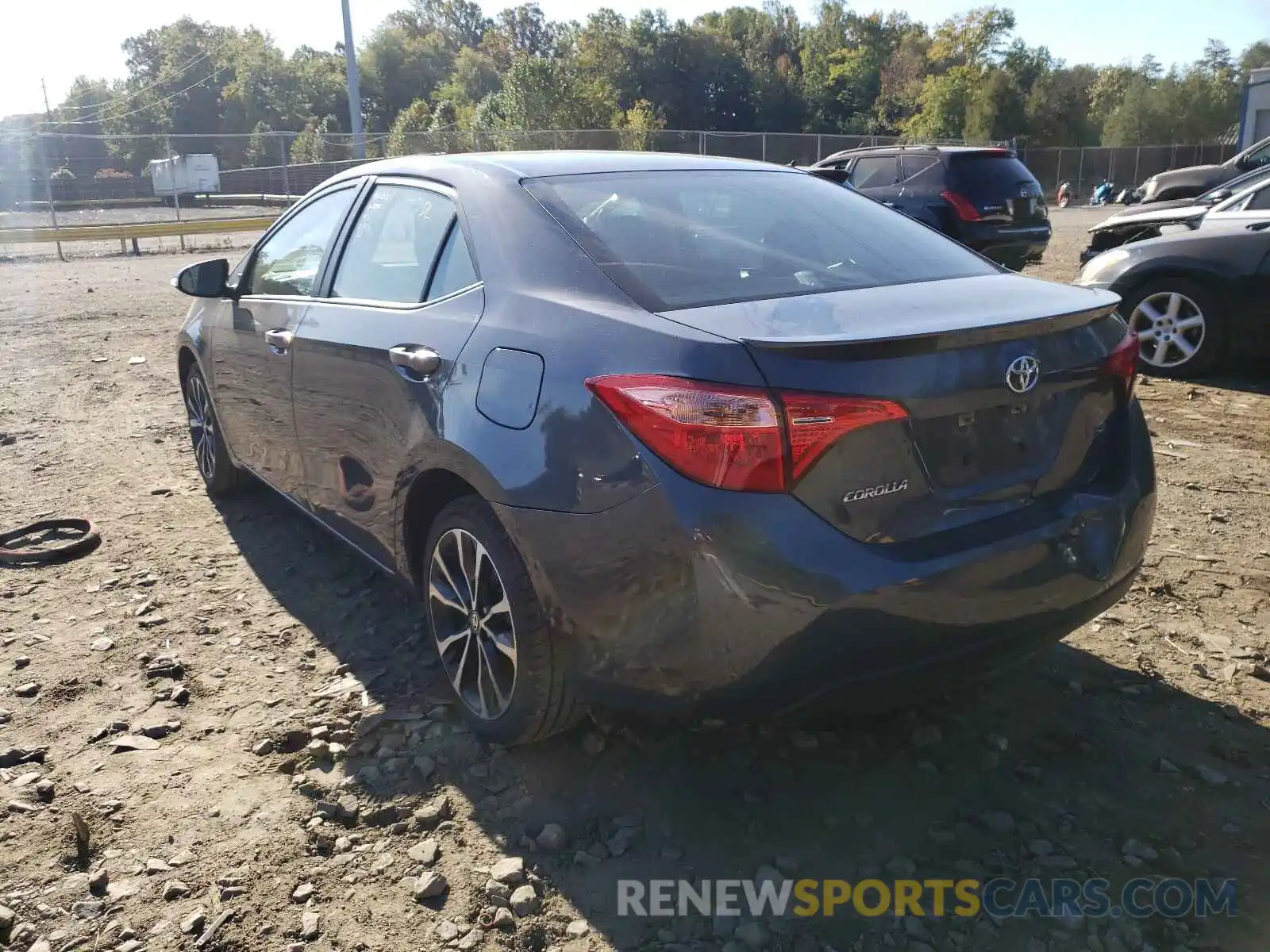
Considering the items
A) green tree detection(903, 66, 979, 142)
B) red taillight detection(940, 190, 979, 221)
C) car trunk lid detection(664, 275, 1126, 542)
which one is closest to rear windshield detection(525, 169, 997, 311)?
car trunk lid detection(664, 275, 1126, 542)

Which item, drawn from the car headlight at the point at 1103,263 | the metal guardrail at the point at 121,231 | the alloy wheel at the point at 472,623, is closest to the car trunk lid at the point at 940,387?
the alloy wheel at the point at 472,623

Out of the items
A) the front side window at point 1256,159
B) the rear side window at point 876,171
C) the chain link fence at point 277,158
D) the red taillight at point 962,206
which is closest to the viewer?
the red taillight at point 962,206

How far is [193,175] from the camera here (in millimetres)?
34844

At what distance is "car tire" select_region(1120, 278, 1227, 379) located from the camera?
279 inches

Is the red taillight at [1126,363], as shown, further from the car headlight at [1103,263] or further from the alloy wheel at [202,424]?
the car headlight at [1103,263]

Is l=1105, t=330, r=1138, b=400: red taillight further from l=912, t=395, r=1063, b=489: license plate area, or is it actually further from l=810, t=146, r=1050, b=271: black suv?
l=810, t=146, r=1050, b=271: black suv

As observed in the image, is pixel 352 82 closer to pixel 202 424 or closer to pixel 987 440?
pixel 202 424

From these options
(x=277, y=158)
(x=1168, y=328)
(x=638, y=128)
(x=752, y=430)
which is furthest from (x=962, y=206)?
(x=277, y=158)

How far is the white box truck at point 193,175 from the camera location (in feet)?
104

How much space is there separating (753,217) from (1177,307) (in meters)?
5.28

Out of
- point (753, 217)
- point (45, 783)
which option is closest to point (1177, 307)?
point (753, 217)

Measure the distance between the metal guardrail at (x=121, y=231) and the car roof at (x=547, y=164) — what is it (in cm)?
1901

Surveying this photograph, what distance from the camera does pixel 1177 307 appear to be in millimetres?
7246

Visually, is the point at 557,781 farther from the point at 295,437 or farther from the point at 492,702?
the point at 295,437
